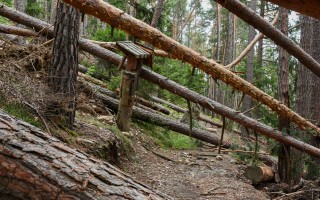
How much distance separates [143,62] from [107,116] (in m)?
1.42

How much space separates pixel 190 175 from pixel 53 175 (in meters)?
4.73

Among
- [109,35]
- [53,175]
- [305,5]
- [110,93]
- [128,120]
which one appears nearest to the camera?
[305,5]

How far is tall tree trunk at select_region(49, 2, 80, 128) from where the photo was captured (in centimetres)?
530

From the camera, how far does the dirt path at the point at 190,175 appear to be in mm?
6082

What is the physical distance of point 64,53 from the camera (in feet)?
17.5

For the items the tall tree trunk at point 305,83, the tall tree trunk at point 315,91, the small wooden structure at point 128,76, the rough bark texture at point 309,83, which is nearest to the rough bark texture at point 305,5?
the small wooden structure at point 128,76

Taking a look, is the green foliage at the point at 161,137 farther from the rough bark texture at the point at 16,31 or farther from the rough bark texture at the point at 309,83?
the rough bark texture at the point at 16,31

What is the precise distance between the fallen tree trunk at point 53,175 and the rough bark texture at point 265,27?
62.4 inches

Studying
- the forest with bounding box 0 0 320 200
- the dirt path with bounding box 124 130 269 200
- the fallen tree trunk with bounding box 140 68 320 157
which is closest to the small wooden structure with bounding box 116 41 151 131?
the forest with bounding box 0 0 320 200

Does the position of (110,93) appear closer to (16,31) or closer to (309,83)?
(16,31)

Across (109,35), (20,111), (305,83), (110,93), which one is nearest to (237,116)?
(305,83)

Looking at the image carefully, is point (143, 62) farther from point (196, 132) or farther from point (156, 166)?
point (196, 132)

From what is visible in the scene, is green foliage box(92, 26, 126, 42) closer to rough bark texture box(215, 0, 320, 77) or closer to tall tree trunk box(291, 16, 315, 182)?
tall tree trunk box(291, 16, 315, 182)

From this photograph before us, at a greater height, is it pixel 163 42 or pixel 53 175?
pixel 163 42
